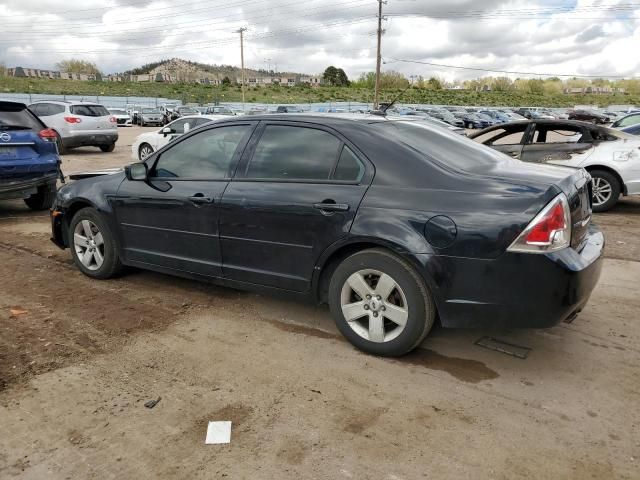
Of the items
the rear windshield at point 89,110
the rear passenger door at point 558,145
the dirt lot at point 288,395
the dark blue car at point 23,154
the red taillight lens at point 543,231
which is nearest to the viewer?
the dirt lot at point 288,395

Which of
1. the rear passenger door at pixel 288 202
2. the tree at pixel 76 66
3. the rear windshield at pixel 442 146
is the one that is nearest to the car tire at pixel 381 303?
the rear passenger door at pixel 288 202

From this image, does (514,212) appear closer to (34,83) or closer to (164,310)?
(164,310)

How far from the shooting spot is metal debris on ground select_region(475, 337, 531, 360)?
146 inches

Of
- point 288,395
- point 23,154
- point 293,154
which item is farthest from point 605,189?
point 23,154

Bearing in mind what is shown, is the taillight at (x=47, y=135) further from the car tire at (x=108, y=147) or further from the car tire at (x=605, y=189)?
the car tire at (x=108, y=147)

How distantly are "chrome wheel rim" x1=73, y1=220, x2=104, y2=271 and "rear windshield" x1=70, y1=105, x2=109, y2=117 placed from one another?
531 inches

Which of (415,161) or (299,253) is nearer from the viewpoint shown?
(415,161)

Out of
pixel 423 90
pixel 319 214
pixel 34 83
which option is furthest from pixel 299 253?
pixel 423 90

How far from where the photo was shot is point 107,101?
55781 millimetres

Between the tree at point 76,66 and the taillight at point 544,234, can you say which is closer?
the taillight at point 544,234

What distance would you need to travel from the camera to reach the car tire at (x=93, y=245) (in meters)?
5.06

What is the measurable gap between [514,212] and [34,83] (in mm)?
76448

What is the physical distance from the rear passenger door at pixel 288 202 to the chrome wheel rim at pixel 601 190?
6446mm

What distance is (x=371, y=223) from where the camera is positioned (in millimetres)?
3480
